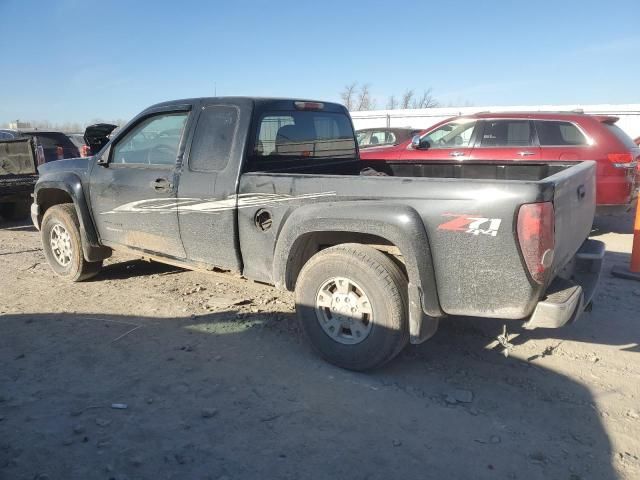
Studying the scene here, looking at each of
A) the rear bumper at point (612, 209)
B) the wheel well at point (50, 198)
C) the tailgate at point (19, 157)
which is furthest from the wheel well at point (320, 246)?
the tailgate at point (19, 157)

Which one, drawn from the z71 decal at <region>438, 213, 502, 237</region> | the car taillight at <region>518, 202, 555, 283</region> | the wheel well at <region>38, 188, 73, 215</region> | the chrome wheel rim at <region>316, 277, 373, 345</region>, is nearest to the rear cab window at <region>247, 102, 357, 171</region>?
the chrome wheel rim at <region>316, 277, 373, 345</region>

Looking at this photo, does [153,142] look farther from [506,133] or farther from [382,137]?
[382,137]

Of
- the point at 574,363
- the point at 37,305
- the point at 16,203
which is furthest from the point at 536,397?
the point at 16,203

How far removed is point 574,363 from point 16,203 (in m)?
9.67

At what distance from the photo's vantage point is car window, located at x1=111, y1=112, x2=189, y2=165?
444 cm

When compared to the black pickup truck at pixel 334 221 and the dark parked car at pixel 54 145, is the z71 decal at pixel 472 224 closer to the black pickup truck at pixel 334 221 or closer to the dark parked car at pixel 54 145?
the black pickup truck at pixel 334 221

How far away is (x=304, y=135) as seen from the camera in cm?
462

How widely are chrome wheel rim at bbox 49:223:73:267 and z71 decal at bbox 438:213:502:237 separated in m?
4.22

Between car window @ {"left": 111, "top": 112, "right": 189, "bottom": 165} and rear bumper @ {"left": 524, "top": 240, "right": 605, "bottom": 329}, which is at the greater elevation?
car window @ {"left": 111, "top": 112, "right": 189, "bottom": 165}

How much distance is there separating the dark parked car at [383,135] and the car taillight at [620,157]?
21.8 ft

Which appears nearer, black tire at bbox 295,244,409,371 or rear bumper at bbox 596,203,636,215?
black tire at bbox 295,244,409,371

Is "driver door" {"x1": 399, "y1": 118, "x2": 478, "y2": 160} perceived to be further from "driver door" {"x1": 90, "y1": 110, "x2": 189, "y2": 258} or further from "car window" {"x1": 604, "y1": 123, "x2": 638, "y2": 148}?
"driver door" {"x1": 90, "y1": 110, "x2": 189, "y2": 258}

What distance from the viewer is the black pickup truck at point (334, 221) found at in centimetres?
287

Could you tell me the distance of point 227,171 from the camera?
155 inches
